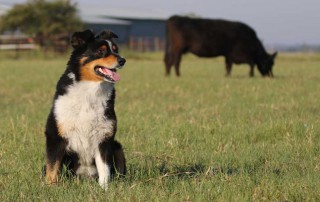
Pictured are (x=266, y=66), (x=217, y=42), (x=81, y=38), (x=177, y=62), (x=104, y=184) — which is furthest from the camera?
(x=217, y=42)

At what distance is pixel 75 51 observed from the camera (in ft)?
Result: 19.5

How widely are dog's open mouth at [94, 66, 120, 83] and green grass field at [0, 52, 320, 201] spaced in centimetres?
91

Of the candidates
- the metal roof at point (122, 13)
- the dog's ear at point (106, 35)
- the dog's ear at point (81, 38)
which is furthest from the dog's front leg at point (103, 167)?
the metal roof at point (122, 13)

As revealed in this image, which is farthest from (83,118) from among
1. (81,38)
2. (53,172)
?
(81,38)

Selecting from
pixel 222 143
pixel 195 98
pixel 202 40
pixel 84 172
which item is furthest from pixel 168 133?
pixel 202 40

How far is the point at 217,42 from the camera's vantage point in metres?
24.2

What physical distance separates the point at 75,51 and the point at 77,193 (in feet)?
4.52

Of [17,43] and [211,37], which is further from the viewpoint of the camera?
[17,43]

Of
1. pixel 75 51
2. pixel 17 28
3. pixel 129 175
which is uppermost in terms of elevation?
pixel 75 51

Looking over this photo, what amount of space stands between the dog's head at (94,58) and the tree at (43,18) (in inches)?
2002

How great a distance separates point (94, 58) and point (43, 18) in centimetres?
5284

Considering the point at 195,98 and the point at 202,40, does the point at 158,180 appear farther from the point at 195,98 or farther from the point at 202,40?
the point at 202,40

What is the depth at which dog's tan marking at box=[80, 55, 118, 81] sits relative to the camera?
5.69 meters

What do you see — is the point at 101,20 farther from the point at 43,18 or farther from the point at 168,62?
the point at 168,62
